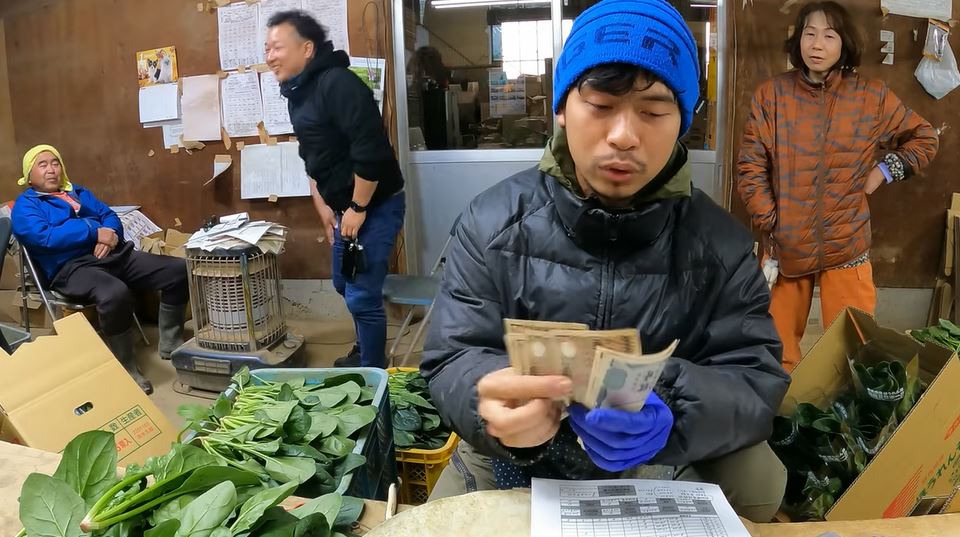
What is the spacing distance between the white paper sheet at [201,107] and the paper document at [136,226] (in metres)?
0.63

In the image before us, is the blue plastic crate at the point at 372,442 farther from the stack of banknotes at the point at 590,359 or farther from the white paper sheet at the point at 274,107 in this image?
the white paper sheet at the point at 274,107

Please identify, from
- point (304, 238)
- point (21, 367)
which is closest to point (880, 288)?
point (304, 238)

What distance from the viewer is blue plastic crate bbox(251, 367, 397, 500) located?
132 cm

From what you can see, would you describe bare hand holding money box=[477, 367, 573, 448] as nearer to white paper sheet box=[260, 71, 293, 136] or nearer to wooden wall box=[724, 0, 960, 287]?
wooden wall box=[724, 0, 960, 287]

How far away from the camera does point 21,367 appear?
63.6 inches

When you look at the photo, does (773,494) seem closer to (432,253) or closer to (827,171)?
(827,171)

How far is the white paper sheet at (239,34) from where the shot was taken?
3480 mm

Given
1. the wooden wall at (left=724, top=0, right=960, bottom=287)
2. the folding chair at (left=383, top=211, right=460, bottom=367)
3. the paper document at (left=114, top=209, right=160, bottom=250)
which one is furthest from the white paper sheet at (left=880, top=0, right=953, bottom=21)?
the paper document at (left=114, top=209, right=160, bottom=250)

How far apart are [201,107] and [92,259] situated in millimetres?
1123

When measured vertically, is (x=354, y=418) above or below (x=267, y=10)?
below

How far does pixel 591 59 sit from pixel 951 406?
1040 millimetres

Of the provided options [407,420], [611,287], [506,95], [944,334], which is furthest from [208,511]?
[506,95]

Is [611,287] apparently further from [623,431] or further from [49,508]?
[49,508]

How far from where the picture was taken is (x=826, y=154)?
2.19 meters
